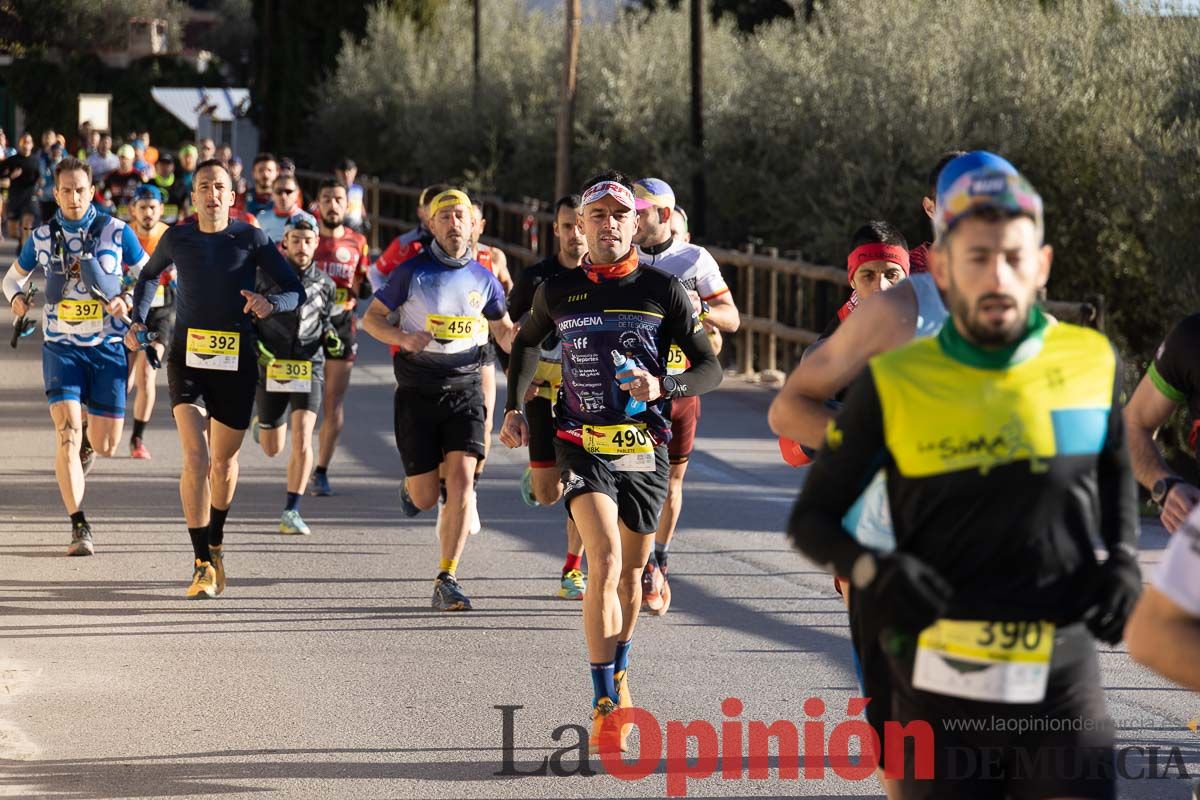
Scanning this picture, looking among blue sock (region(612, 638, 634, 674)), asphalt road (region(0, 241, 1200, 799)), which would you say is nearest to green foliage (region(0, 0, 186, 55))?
asphalt road (region(0, 241, 1200, 799))

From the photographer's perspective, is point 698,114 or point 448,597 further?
point 698,114

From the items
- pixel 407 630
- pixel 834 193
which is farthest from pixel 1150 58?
pixel 407 630

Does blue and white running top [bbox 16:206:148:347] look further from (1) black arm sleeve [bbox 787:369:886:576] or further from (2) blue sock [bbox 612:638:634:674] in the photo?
(1) black arm sleeve [bbox 787:369:886:576]

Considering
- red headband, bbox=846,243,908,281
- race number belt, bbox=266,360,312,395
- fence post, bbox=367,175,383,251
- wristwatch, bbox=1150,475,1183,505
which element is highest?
red headband, bbox=846,243,908,281

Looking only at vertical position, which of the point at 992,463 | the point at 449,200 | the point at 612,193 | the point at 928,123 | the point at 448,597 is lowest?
the point at 448,597

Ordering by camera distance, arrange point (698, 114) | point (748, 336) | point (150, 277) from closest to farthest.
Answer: point (150, 277) → point (748, 336) → point (698, 114)

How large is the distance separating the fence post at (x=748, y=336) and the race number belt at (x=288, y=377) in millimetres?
8896

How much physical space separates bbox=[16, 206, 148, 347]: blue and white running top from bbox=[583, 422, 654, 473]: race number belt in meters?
4.28

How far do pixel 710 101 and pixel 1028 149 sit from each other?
22.7 ft

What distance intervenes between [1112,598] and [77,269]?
767 centimetres

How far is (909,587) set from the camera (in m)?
3.60

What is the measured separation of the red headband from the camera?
636 cm

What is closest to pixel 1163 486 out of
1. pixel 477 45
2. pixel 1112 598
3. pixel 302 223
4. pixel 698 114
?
pixel 1112 598

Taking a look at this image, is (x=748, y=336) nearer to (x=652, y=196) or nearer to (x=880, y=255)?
(x=652, y=196)
